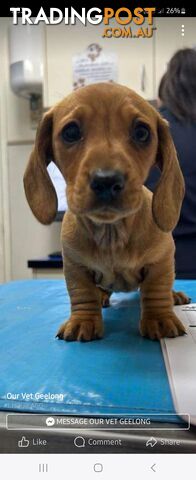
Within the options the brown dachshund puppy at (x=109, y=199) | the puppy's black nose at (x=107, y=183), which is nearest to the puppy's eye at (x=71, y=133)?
the brown dachshund puppy at (x=109, y=199)

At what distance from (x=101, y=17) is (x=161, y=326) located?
556 millimetres

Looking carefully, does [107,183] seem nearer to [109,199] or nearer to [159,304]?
[109,199]

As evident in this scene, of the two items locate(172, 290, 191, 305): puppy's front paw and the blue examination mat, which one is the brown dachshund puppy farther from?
locate(172, 290, 191, 305): puppy's front paw

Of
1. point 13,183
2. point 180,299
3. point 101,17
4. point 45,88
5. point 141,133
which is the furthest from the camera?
point 13,183

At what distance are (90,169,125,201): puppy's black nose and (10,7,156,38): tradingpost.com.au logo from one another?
37cm

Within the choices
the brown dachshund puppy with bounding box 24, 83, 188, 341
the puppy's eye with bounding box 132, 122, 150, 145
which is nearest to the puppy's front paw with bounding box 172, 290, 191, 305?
the brown dachshund puppy with bounding box 24, 83, 188, 341

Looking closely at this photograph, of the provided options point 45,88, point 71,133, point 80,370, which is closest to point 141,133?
point 71,133

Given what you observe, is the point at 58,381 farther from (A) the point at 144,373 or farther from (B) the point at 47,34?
(B) the point at 47,34

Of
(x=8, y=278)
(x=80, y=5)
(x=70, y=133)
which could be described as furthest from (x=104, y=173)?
(x=8, y=278)

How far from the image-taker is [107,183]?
1.87 feet

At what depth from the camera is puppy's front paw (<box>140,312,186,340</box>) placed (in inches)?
28.3

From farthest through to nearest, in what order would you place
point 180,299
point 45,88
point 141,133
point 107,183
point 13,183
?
point 13,183 → point 45,88 → point 180,299 → point 141,133 → point 107,183

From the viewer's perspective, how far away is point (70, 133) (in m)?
0.67
